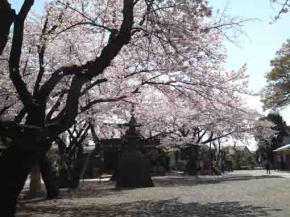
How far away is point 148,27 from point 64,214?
5721mm

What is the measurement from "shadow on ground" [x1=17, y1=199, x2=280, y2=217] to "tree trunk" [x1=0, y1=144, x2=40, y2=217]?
305cm

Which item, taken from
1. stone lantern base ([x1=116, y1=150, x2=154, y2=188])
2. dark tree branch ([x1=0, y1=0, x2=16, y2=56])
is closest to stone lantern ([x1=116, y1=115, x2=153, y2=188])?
stone lantern base ([x1=116, y1=150, x2=154, y2=188])

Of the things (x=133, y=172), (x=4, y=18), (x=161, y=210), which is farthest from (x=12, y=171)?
(x=133, y=172)

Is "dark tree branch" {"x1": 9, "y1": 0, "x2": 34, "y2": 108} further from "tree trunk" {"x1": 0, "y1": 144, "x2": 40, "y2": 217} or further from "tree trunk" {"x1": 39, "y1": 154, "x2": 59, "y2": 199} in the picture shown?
"tree trunk" {"x1": 39, "y1": 154, "x2": 59, "y2": 199}

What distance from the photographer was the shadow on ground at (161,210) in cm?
1288

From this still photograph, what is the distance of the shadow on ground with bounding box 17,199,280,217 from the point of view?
42.3 feet

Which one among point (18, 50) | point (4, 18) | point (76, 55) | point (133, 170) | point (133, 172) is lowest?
point (133, 172)

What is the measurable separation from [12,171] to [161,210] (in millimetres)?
5018

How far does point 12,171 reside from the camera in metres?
10.8

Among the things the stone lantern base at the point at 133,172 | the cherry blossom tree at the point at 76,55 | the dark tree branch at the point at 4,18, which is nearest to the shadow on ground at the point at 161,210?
the cherry blossom tree at the point at 76,55

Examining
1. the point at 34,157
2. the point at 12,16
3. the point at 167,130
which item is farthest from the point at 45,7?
the point at 167,130

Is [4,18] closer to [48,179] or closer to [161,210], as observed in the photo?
[161,210]

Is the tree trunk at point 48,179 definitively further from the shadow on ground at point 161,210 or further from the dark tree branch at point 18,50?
the dark tree branch at point 18,50

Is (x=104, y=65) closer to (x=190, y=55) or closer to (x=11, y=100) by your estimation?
(x=190, y=55)
